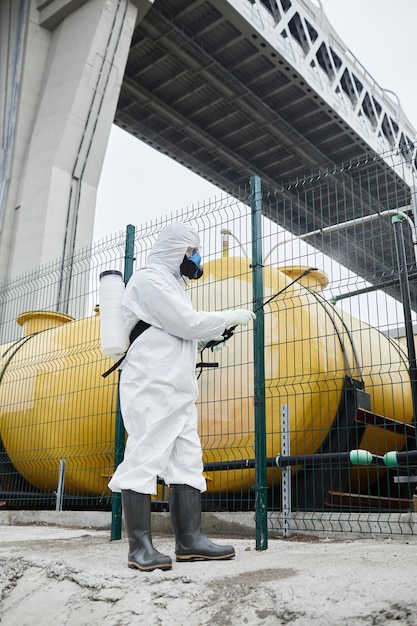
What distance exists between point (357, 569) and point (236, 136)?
25.7m

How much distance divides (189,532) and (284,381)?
185 centimetres

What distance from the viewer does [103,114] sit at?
16453mm

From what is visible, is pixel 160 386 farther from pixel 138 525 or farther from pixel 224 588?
pixel 224 588

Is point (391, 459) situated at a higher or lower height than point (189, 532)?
higher

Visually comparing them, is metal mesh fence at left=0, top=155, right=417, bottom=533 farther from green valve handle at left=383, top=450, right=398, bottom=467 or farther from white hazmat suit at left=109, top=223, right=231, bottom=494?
white hazmat suit at left=109, top=223, right=231, bottom=494

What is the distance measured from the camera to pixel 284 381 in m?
5.21

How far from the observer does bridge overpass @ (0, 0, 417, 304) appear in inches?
614

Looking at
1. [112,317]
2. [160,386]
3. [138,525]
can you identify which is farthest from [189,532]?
[112,317]

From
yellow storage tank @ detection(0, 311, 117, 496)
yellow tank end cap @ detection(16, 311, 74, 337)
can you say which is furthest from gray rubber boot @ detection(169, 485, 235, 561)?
yellow tank end cap @ detection(16, 311, 74, 337)

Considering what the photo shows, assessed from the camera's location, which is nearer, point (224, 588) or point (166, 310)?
point (224, 588)

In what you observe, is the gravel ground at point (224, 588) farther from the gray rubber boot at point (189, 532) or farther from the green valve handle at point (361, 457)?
the green valve handle at point (361, 457)

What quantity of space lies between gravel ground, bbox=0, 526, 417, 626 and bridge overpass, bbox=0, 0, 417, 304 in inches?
84.0

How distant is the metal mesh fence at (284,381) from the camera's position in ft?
15.7

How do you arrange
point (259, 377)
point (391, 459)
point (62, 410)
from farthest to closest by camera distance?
point (62, 410)
point (391, 459)
point (259, 377)
